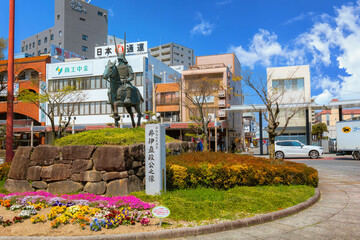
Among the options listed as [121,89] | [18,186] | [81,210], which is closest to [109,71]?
[121,89]

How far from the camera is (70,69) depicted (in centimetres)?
4216

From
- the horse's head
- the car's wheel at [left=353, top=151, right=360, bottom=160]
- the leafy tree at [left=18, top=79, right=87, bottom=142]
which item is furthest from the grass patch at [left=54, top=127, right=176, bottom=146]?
the car's wheel at [left=353, top=151, right=360, bottom=160]

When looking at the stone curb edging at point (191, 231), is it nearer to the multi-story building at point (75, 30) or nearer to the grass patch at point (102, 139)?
the grass patch at point (102, 139)

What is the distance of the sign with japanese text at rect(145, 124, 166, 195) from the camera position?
7699 millimetres

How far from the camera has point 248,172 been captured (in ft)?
30.4

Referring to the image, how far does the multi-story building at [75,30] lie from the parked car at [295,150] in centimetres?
5312

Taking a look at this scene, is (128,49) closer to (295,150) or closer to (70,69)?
(70,69)

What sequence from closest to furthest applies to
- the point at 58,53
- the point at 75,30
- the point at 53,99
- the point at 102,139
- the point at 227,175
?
1. the point at 227,175
2. the point at 102,139
3. the point at 53,99
4. the point at 58,53
5. the point at 75,30

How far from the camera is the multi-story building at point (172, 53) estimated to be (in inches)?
3455

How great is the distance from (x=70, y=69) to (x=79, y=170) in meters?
37.6

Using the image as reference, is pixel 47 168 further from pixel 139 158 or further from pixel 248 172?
pixel 248 172

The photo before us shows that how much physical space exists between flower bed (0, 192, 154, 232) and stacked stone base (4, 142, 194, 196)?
67 cm

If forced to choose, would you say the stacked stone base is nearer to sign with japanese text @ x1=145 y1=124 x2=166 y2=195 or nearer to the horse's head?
sign with japanese text @ x1=145 y1=124 x2=166 y2=195

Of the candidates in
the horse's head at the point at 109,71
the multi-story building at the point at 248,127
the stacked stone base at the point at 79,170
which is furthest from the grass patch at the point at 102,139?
the multi-story building at the point at 248,127
